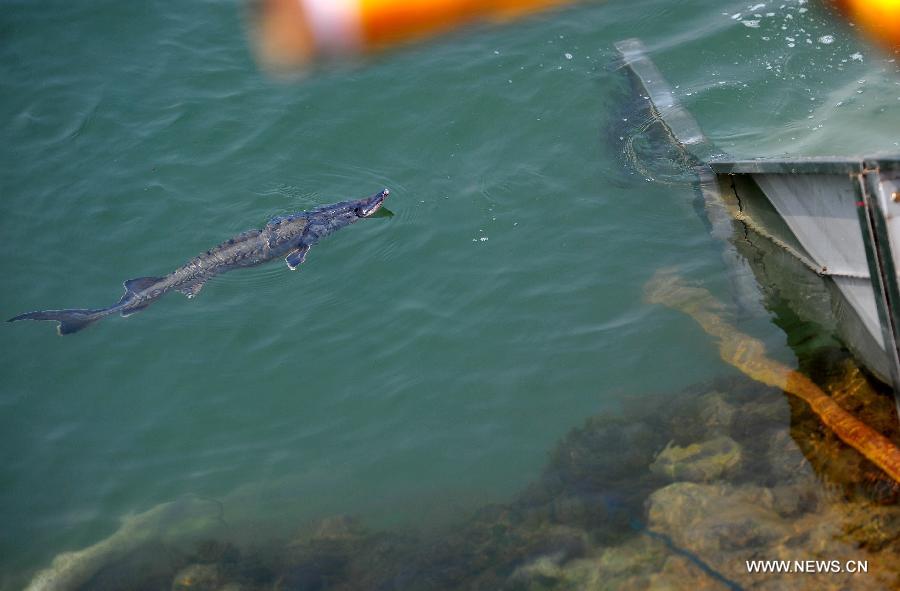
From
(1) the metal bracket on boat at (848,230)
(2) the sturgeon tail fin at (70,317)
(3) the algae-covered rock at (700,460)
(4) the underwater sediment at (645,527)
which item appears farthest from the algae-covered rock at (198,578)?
(1) the metal bracket on boat at (848,230)

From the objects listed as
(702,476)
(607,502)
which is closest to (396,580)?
(607,502)

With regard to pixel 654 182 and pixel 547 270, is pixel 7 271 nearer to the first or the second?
pixel 547 270

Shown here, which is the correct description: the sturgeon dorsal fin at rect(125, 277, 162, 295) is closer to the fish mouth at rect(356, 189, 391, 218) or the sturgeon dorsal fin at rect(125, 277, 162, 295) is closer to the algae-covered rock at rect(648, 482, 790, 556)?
the fish mouth at rect(356, 189, 391, 218)

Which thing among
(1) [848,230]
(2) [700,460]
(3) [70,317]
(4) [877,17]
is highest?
(4) [877,17]

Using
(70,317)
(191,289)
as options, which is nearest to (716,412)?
(191,289)

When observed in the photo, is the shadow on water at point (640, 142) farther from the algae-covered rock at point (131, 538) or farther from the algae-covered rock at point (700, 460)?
the algae-covered rock at point (131, 538)

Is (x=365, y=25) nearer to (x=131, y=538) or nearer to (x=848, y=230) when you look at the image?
(x=131, y=538)
